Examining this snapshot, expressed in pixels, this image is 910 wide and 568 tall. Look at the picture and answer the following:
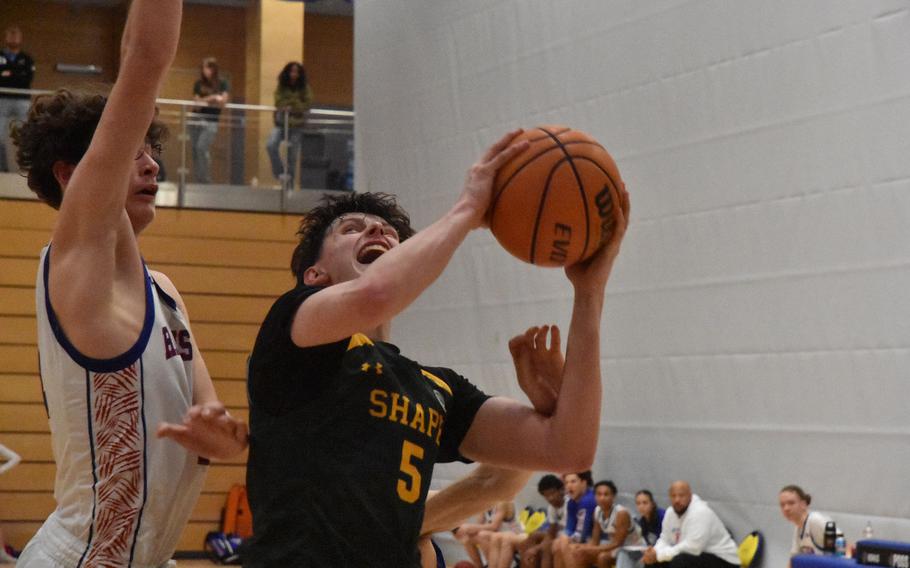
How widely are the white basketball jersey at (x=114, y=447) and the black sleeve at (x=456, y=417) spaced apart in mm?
590

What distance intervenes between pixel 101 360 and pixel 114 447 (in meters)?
0.17

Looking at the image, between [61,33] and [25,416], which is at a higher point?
[61,33]

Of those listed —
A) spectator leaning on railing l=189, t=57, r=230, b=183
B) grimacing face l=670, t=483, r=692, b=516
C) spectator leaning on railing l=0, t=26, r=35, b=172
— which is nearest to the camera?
grimacing face l=670, t=483, r=692, b=516

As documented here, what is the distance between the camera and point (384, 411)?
2.32 meters

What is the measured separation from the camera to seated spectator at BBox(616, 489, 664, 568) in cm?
957

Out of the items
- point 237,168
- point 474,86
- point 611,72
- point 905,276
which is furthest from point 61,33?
point 905,276

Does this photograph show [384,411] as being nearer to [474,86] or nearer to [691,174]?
[691,174]

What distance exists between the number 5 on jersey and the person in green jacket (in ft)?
39.2

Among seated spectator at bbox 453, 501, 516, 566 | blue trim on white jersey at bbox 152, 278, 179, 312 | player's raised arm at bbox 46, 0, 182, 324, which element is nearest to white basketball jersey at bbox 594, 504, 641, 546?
seated spectator at bbox 453, 501, 516, 566

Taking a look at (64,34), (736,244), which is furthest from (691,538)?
(64,34)

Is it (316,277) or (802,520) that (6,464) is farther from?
(316,277)

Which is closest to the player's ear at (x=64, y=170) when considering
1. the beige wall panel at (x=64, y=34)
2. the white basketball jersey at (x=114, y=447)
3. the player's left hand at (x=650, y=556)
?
the white basketball jersey at (x=114, y=447)

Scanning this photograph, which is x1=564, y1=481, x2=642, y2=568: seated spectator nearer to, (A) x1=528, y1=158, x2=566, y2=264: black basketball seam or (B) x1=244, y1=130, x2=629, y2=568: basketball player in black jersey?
(B) x1=244, y1=130, x2=629, y2=568: basketball player in black jersey

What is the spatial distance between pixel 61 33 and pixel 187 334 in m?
17.8
